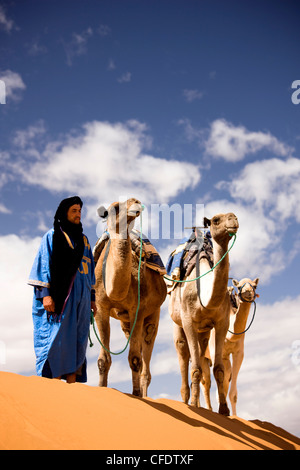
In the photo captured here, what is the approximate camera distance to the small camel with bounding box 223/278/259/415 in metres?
14.9

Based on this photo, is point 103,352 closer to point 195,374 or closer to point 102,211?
point 195,374

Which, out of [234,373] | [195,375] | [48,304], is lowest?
[195,375]

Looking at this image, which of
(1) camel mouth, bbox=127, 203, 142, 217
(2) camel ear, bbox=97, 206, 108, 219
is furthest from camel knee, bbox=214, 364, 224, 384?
(2) camel ear, bbox=97, 206, 108, 219

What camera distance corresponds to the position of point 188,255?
11.1 meters

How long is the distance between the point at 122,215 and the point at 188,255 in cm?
362

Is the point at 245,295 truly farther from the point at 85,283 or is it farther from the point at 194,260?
the point at 85,283

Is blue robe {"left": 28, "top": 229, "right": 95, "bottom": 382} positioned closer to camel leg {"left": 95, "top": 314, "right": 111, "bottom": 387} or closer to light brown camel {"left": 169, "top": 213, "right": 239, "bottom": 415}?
camel leg {"left": 95, "top": 314, "right": 111, "bottom": 387}

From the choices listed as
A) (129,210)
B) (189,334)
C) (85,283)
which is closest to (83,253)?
(85,283)

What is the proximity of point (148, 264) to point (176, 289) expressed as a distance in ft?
5.65

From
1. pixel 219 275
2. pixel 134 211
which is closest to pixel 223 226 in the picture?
pixel 219 275

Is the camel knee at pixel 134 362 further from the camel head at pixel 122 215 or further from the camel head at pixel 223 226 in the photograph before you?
the camel head at pixel 223 226

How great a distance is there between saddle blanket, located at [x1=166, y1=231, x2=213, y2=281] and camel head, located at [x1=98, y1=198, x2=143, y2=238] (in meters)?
3.22

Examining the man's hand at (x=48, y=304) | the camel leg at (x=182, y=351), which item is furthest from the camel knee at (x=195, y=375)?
the man's hand at (x=48, y=304)

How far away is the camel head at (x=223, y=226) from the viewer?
900 centimetres
